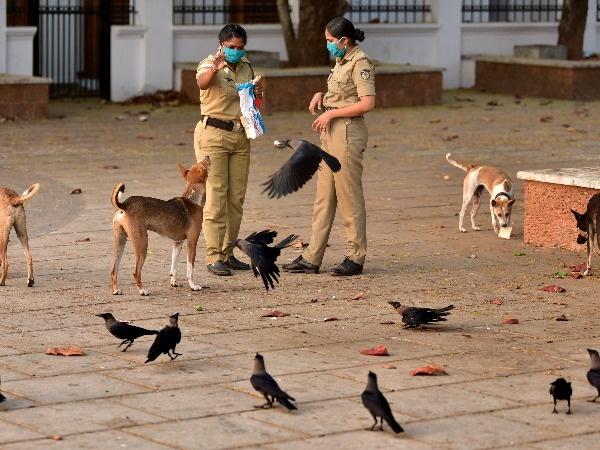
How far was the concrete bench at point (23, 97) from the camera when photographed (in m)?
21.8

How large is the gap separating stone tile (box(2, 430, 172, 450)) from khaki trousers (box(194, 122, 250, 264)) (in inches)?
176

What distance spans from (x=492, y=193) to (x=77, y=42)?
14.0m

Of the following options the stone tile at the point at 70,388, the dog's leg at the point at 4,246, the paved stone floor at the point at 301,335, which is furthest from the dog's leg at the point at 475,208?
the stone tile at the point at 70,388

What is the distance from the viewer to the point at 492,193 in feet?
43.7

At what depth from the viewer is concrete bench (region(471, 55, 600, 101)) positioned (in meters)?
26.5

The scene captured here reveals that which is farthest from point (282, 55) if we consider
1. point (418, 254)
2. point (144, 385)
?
point (144, 385)

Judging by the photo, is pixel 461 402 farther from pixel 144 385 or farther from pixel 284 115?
pixel 284 115

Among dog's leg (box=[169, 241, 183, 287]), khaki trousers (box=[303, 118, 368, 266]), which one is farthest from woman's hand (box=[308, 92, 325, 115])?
dog's leg (box=[169, 241, 183, 287])

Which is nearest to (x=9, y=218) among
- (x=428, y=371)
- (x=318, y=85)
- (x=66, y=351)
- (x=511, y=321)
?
(x=66, y=351)

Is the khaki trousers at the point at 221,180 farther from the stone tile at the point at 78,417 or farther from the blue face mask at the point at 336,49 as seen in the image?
the stone tile at the point at 78,417

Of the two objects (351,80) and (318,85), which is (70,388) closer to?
(351,80)

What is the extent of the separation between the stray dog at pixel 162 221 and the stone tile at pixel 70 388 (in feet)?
7.76

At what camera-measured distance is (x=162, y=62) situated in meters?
25.6

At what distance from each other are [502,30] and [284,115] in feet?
23.6
